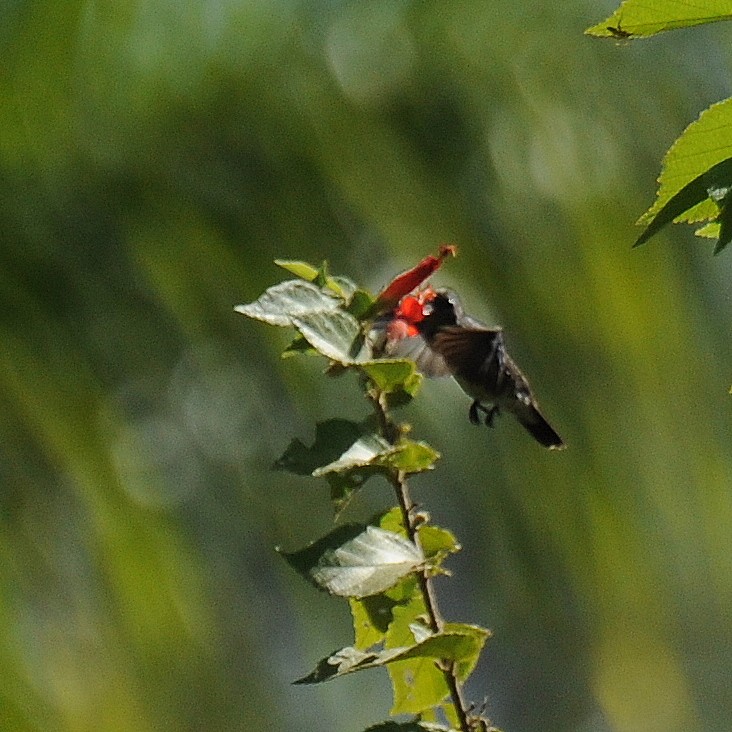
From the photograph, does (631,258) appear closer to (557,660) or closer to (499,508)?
(499,508)

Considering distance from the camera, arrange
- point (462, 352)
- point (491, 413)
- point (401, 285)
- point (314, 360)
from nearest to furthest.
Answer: point (401, 285), point (462, 352), point (491, 413), point (314, 360)

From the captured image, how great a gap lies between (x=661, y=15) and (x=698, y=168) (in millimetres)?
72

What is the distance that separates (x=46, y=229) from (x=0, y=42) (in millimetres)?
274

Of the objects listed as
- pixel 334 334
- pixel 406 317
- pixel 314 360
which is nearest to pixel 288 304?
pixel 334 334

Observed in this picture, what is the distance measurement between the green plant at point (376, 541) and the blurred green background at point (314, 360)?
3.23 feet

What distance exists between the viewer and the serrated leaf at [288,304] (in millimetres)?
696

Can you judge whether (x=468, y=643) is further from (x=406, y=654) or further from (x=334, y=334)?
(x=334, y=334)

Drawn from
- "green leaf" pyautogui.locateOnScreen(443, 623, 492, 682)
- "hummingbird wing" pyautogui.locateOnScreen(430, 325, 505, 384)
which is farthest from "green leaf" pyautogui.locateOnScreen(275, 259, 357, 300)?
"hummingbird wing" pyautogui.locateOnScreen(430, 325, 505, 384)

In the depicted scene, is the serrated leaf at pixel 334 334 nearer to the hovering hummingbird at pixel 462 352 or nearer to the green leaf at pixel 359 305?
the green leaf at pixel 359 305

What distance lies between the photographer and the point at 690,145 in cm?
56

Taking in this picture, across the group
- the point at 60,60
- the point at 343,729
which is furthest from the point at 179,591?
the point at 60,60

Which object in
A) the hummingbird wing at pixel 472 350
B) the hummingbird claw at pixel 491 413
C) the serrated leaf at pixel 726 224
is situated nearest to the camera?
the serrated leaf at pixel 726 224

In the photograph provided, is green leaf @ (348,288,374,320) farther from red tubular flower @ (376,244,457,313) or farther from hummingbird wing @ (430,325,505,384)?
hummingbird wing @ (430,325,505,384)

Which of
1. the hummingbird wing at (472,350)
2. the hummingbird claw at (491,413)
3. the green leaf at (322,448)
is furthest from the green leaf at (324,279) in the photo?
the hummingbird claw at (491,413)
